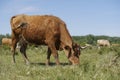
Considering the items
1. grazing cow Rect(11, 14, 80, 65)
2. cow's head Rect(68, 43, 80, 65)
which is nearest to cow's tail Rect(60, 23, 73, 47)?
grazing cow Rect(11, 14, 80, 65)

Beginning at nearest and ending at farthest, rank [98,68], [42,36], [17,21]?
1. [98,68]
2. [42,36]
3. [17,21]

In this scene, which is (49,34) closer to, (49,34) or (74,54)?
(49,34)

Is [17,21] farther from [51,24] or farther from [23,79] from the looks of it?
[23,79]

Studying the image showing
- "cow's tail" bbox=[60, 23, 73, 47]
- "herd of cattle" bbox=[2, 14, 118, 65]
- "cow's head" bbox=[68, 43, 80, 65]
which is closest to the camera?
"cow's head" bbox=[68, 43, 80, 65]

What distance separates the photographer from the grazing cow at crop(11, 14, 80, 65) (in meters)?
14.2

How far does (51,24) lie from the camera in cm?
1465

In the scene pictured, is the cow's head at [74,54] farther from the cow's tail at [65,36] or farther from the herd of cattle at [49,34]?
the cow's tail at [65,36]

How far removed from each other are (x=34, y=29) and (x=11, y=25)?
6.68 feet

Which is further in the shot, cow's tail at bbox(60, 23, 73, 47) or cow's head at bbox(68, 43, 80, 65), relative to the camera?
cow's tail at bbox(60, 23, 73, 47)

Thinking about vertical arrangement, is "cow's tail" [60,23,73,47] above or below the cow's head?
above

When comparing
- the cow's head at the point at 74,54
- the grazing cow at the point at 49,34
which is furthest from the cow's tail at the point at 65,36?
the cow's head at the point at 74,54

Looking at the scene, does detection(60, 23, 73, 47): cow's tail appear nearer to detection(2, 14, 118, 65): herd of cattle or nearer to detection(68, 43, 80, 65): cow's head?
detection(2, 14, 118, 65): herd of cattle

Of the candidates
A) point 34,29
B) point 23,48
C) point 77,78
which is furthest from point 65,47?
point 77,78

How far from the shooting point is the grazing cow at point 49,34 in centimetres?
1417
